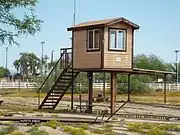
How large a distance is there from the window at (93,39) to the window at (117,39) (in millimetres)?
799

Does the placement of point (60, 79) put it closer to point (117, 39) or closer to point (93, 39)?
point (93, 39)

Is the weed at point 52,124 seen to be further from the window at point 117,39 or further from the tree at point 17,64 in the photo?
the tree at point 17,64

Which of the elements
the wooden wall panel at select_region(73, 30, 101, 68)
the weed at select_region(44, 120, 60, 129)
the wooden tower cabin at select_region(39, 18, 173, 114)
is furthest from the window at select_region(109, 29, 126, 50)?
the weed at select_region(44, 120, 60, 129)

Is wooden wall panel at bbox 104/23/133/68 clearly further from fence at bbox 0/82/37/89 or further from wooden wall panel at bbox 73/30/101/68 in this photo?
fence at bbox 0/82/37/89

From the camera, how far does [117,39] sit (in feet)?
73.6

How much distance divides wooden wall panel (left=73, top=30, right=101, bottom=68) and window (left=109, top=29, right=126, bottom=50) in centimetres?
98

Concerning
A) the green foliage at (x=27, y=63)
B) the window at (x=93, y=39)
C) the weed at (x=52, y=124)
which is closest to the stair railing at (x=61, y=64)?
the window at (x=93, y=39)

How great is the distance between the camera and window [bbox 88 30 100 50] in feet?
73.9

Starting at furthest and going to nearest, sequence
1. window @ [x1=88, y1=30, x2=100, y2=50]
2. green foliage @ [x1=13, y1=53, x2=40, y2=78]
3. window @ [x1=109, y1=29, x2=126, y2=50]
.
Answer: green foliage @ [x1=13, y1=53, x2=40, y2=78] → window @ [x1=88, y1=30, x2=100, y2=50] → window @ [x1=109, y1=29, x2=126, y2=50]

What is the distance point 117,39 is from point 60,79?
5.37 m

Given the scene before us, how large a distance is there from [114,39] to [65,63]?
4722mm

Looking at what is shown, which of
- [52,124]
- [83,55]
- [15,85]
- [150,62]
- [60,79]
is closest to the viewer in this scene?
[52,124]

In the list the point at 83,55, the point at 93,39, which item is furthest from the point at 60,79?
the point at 93,39

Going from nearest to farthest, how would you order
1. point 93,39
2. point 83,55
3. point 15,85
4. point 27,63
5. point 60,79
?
point 93,39, point 83,55, point 60,79, point 15,85, point 27,63
